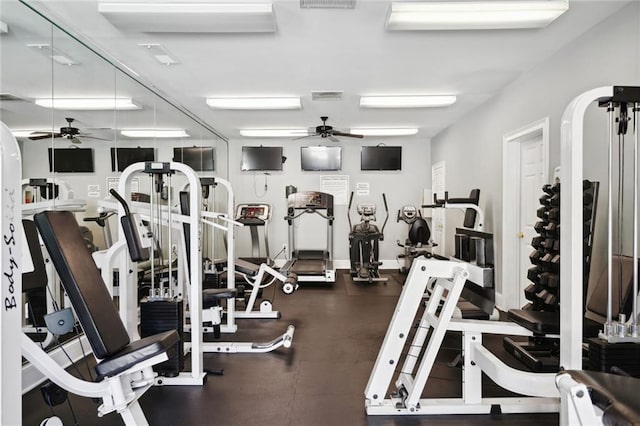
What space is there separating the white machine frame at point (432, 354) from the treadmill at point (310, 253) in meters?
3.54

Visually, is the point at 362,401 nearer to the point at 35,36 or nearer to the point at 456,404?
the point at 456,404

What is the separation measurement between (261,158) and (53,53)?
4476 millimetres

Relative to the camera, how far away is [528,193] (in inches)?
162

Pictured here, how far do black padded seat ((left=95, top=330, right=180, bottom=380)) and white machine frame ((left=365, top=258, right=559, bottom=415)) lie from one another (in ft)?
4.18

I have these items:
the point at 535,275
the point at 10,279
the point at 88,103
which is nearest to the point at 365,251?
the point at 535,275

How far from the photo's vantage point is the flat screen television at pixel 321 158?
24.3 feet

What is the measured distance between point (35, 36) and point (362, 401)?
3.52 meters

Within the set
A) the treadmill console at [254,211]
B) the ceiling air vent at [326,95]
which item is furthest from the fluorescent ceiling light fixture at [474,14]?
the treadmill console at [254,211]

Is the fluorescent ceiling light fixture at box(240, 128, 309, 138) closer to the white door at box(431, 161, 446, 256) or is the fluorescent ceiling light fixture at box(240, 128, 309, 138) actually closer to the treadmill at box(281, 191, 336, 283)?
the treadmill at box(281, 191, 336, 283)

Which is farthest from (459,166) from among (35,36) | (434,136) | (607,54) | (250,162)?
(35,36)

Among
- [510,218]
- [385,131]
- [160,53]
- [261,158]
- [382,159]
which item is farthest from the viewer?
[382,159]

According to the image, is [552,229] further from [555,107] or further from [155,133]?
[155,133]

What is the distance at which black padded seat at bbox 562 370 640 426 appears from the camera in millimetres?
1097

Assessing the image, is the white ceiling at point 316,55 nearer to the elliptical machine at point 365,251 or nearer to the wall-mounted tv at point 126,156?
the wall-mounted tv at point 126,156
